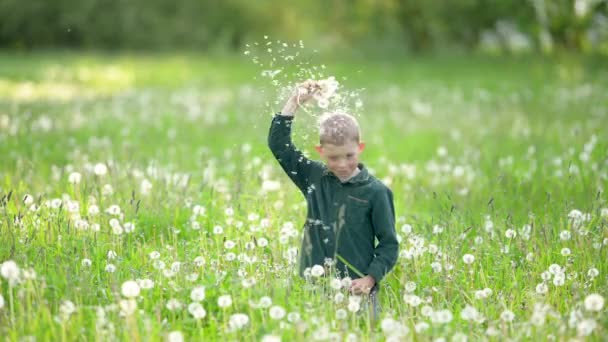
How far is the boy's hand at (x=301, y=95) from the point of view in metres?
4.39

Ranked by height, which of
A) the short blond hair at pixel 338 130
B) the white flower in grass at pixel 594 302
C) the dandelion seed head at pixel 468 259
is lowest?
the dandelion seed head at pixel 468 259

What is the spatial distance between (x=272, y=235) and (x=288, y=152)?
901mm

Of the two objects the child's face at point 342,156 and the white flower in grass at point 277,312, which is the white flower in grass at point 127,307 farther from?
the child's face at point 342,156

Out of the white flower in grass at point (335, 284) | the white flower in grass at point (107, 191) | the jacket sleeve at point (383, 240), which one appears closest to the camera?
the white flower in grass at point (335, 284)

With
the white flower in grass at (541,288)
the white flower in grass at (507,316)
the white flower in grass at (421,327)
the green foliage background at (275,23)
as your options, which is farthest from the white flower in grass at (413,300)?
the green foliage background at (275,23)

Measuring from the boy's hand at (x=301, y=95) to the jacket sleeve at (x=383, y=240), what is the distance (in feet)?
2.22

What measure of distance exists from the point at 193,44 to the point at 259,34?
383 centimetres

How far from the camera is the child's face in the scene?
4.21 m

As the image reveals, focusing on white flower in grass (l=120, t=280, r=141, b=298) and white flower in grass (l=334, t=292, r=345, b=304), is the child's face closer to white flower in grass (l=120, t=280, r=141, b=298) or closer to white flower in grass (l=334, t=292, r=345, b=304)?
white flower in grass (l=334, t=292, r=345, b=304)

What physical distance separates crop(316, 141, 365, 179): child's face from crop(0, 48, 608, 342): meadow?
1.09 ft

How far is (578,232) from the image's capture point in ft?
16.2

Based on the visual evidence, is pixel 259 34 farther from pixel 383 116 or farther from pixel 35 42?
pixel 383 116

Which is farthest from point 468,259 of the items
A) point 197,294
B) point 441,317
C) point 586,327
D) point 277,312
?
point 197,294

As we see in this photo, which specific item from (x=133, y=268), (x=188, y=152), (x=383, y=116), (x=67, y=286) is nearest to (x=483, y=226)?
(x=133, y=268)
